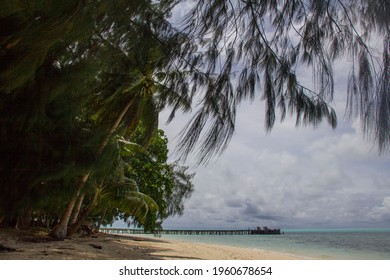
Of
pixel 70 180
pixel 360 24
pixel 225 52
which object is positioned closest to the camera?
pixel 360 24

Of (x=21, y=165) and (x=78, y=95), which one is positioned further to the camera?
(x=21, y=165)

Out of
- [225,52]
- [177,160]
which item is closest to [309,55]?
[225,52]

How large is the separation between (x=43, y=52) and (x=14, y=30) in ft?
2.92

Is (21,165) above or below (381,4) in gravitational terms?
below

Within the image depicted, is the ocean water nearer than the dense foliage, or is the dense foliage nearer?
the dense foliage

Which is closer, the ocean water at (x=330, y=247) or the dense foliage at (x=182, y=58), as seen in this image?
the dense foliage at (x=182, y=58)

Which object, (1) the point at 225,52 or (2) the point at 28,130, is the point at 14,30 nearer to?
(2) the point at 28,130

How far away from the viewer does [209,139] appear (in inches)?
58.9

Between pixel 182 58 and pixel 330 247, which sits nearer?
pixel 182 58

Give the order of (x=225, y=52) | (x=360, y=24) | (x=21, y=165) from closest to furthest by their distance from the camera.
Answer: (x=360, y=24) → (x=225, y=52) → (x=21, y=165)

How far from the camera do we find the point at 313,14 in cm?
150
